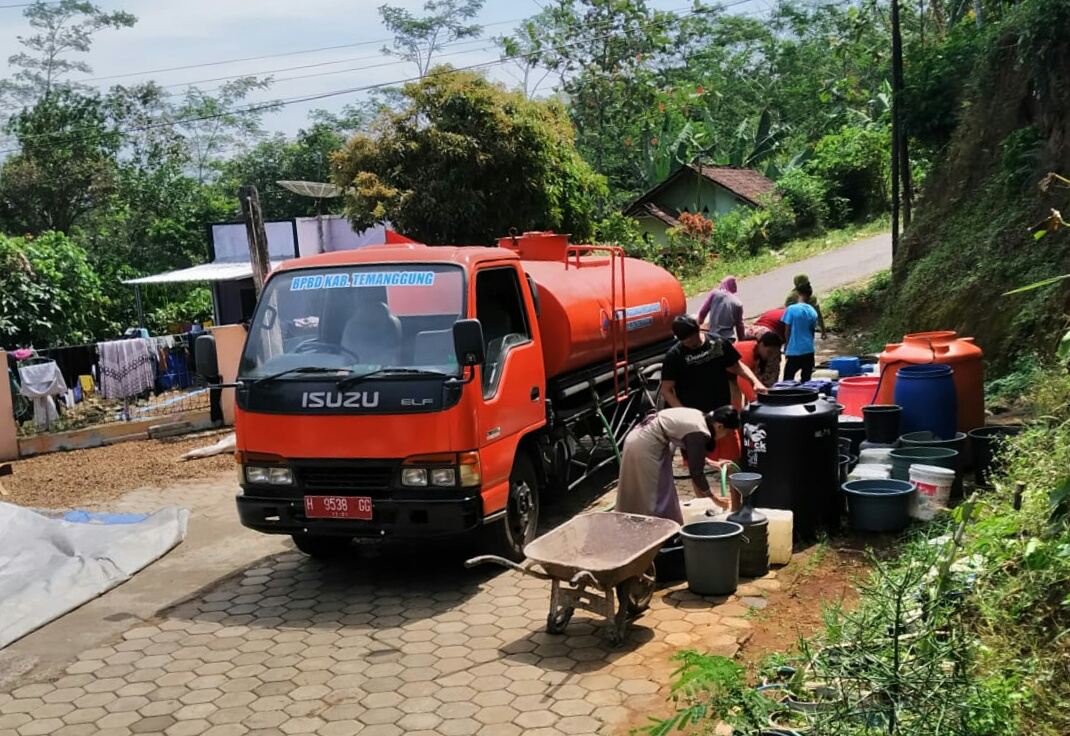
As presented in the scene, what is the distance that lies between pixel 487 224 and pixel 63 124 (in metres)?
23.4

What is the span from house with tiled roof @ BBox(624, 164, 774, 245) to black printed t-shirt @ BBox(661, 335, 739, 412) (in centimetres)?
2526

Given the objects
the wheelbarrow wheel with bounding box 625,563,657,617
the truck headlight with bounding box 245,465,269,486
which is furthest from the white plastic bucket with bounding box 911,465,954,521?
the truck headlight with bounding box 245,465,269,486

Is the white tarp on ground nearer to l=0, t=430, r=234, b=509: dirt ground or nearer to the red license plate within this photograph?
the red license plate

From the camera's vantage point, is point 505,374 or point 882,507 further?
point 505,374

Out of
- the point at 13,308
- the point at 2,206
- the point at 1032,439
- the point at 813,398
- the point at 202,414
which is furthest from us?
the point at 2,206

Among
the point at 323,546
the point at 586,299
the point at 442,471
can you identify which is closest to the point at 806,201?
the point at 586,299

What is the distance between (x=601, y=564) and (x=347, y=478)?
6.45 feet

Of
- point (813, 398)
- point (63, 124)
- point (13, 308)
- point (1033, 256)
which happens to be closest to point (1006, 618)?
point (813, 398)

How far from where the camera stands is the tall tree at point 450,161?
17.9 meters

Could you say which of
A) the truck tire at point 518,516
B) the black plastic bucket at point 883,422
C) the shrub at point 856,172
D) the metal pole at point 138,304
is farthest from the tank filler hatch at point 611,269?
the shrub at point 856,172

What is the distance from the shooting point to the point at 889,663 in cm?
398

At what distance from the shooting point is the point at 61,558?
757 centimetres

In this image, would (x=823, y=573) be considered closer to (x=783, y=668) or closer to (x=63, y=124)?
(x=783, y=668)

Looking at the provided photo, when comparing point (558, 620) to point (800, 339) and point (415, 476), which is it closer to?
point (415, 476)
